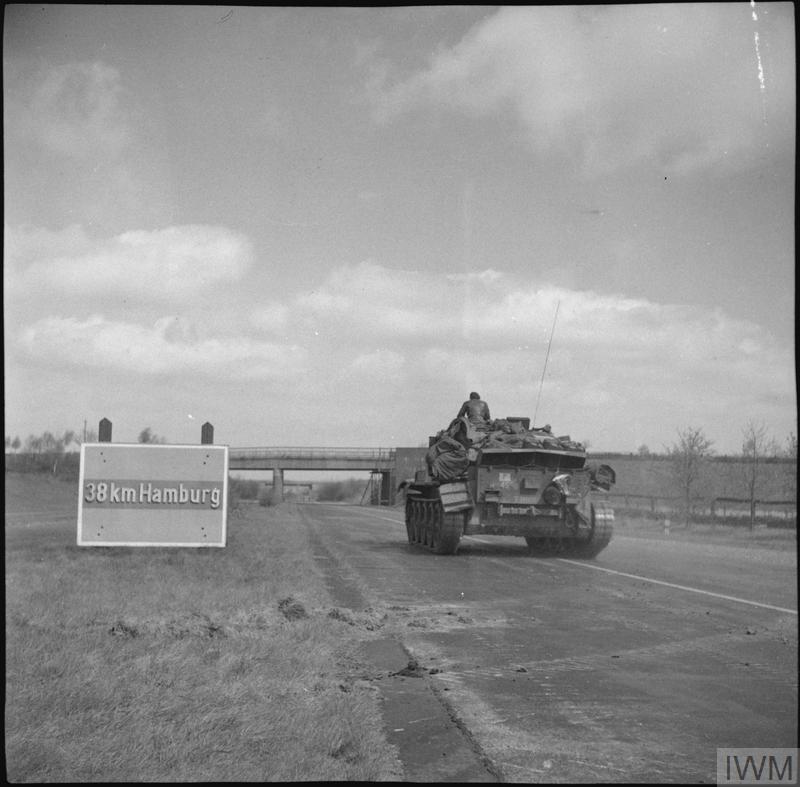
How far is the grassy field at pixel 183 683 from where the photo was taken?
418 centimetres

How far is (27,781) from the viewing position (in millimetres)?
3943

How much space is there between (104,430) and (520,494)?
8.27m

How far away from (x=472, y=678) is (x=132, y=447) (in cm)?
590

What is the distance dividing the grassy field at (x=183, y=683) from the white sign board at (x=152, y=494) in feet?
1.79

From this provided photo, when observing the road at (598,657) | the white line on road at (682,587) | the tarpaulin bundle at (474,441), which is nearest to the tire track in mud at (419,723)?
the road at (598,657)

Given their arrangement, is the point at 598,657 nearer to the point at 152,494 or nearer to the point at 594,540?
the point at 152,494

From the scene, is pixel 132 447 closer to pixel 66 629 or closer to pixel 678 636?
pixel 66 629

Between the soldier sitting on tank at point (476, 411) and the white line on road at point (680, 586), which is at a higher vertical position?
the soldier sitting on tank at point (476, 411)

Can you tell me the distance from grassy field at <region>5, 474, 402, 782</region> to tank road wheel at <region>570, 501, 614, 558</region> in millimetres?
7051

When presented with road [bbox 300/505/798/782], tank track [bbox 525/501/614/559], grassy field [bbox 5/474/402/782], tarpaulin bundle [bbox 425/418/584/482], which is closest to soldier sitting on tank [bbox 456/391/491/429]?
tarpaulin bundle [bbox 425/418/584/482]

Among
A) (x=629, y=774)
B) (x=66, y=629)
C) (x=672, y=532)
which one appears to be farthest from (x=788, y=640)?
(x=672, y=532)

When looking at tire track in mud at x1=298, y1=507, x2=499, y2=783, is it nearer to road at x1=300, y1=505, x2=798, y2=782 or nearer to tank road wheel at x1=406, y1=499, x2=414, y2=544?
road at x1=300, y1=505, x2=798, y2=782

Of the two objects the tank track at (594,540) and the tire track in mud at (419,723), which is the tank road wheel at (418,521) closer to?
the tank track at (594,540)

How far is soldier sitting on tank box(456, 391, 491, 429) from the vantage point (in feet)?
58.9
